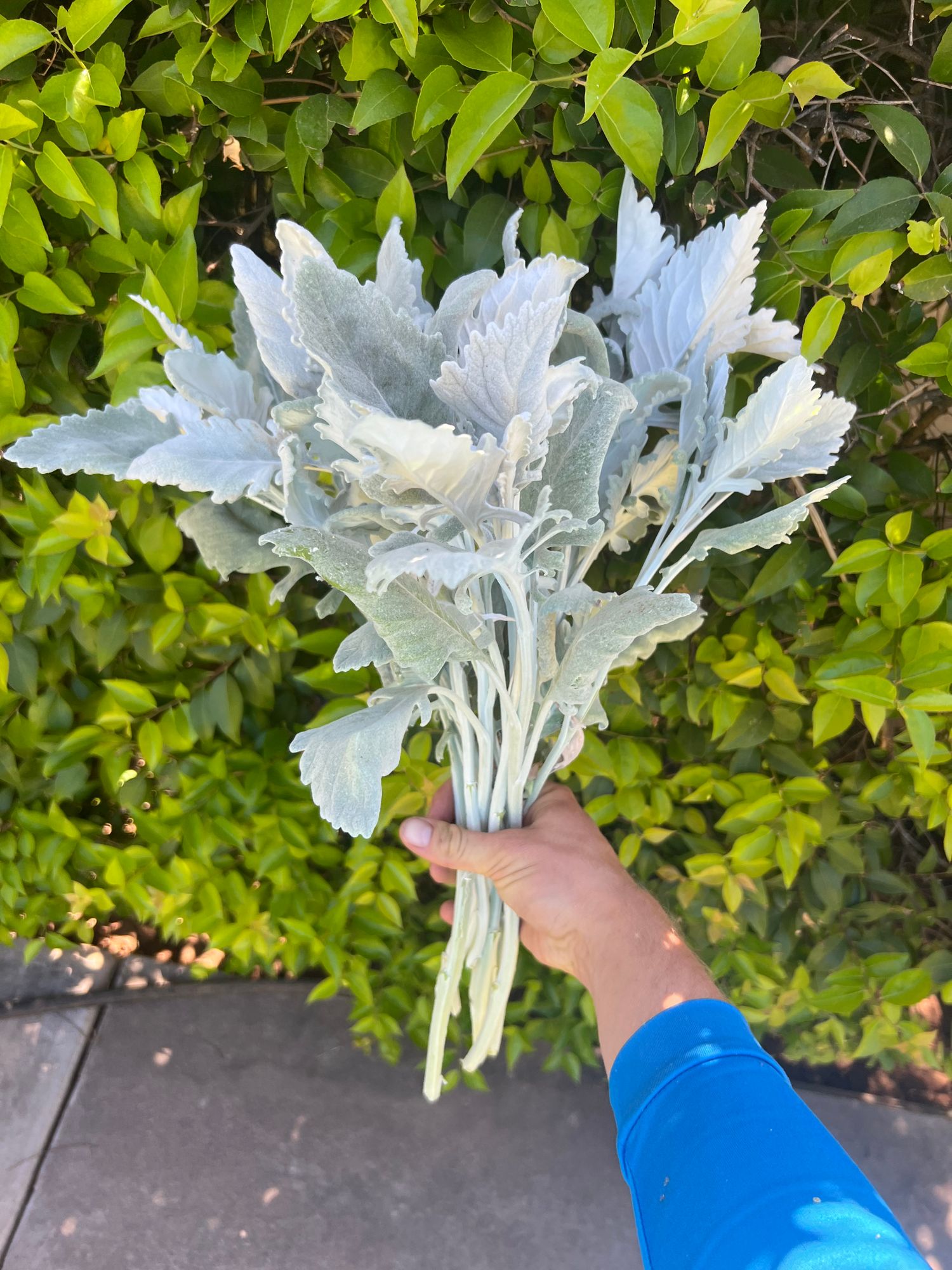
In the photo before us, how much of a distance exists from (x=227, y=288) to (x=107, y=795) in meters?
0.78

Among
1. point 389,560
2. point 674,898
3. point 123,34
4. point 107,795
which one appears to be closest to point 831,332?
point 389,560

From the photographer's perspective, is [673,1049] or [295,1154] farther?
[295,1154]

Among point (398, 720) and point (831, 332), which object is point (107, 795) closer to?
point (398, 720)

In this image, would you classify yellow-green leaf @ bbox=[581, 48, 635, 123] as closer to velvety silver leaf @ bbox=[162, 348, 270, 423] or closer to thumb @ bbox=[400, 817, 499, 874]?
velvety silver leaf @ bbox=[162, 348, 270, 423]

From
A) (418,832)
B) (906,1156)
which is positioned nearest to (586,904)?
(418,832)

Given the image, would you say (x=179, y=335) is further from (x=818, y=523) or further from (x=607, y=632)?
(x=818, y=523)

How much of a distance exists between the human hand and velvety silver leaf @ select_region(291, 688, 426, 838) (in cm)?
25

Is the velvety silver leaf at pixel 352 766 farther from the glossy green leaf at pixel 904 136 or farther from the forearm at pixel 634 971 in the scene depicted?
the glossy green leaf at pixel 904 136

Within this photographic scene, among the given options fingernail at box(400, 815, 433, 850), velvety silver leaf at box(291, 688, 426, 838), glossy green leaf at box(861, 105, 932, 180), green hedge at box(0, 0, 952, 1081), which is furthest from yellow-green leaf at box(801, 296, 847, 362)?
fingernail at box(400, 815, 433, 850)

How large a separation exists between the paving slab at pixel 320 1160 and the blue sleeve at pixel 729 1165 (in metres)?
0.92

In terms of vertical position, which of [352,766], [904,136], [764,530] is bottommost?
[352,766]

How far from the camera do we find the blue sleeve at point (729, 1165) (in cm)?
50

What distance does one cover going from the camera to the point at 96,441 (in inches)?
20.1

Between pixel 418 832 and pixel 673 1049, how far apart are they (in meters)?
0.30
